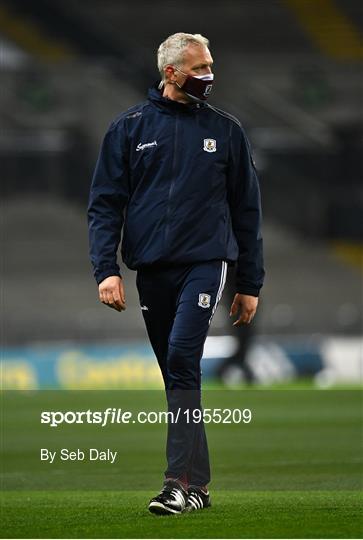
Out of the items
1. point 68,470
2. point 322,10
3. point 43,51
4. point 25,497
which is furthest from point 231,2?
point 25,497

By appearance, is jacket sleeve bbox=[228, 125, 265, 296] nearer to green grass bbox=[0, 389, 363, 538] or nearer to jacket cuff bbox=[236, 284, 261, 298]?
jacket cuff bbox=[236, 284, 261, 298]

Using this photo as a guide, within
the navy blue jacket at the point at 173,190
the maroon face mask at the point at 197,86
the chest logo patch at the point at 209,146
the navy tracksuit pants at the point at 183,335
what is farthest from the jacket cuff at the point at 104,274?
the maroon face mask at the point at 197,86

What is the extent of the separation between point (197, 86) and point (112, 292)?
3.36 feet

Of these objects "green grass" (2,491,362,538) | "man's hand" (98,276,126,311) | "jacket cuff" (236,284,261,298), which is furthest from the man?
"green grass" (2,491,362,538)

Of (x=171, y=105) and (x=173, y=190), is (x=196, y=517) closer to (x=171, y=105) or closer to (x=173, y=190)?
(x=173, y=190)

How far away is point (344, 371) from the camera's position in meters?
23.9

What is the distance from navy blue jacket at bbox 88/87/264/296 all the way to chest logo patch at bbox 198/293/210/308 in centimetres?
16

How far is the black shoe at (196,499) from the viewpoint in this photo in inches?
244

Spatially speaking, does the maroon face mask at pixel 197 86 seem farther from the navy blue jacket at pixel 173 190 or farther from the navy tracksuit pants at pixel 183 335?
the navy tracksuit pants at pixel 183 335

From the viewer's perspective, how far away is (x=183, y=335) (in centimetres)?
615

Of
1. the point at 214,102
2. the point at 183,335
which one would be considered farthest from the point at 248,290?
the point at 214,102

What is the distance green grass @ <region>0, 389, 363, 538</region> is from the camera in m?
5.69

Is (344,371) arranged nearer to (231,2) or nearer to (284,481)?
(231,2)

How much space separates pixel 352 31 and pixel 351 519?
26.0m
